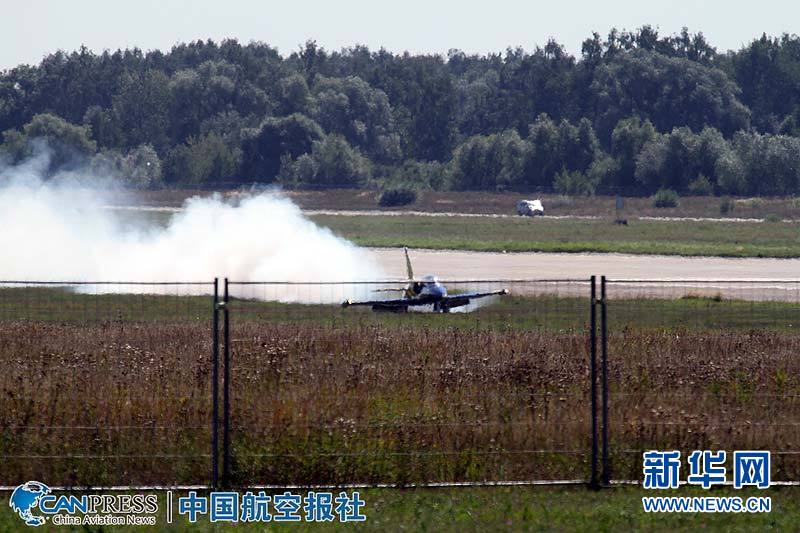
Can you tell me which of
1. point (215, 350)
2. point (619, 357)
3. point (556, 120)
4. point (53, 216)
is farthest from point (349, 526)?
point (556, 120)

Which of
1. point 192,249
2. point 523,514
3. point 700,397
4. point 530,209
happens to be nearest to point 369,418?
point 523,514

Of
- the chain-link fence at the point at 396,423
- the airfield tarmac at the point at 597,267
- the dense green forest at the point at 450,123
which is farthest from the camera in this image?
the dense green forest at the point at 450,123

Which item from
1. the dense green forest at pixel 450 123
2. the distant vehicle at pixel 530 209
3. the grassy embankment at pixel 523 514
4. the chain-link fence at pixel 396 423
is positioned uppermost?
the dense green forest at pixel 450 123

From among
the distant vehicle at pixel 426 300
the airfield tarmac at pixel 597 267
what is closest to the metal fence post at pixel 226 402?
the distant vehicle at pixel 426 300

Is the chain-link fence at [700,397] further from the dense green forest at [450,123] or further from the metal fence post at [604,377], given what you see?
the dense green forest at [450,123]

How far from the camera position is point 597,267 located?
66500 millimetres

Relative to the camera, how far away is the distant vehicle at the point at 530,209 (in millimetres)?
121188

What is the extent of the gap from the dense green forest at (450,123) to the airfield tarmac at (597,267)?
54377 millimetres

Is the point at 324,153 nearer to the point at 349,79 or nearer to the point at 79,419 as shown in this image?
the point at 349,79

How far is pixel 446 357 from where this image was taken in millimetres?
18266

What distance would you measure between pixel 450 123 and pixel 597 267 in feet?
409

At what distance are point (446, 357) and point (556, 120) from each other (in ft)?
536

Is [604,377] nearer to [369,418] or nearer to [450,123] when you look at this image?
[369,418]

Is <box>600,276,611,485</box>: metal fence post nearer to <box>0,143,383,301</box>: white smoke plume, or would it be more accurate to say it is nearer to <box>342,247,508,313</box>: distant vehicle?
<box>342,247,508,313</box>: distant vehicle
